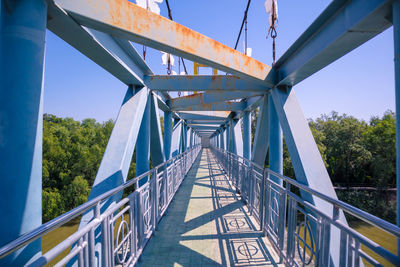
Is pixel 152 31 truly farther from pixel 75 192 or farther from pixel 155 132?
pixel 75 192

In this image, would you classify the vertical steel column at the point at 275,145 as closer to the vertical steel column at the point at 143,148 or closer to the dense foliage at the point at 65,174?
the vertical steel column at the point at 143,148

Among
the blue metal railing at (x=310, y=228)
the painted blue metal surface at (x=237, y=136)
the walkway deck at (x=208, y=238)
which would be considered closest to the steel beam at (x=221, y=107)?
the painted blue metal surface at (x=237, y=136)

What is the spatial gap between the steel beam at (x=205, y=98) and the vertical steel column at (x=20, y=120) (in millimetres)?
4311

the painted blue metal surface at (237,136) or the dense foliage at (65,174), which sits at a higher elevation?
the painted blue metal surface at (237,136)

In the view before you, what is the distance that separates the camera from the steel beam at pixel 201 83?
4309 millimetres

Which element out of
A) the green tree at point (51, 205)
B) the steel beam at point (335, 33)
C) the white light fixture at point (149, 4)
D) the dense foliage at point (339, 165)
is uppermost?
the white light fixture at point (149, 4)

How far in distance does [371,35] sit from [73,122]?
212 feet

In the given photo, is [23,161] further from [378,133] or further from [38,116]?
[378,133]

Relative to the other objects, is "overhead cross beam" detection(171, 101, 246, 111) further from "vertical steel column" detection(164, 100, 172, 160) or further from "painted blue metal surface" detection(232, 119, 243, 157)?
"painted blue metal surface" detection(232, 119, 243, 157)

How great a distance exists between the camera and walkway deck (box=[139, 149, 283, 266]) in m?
2.77

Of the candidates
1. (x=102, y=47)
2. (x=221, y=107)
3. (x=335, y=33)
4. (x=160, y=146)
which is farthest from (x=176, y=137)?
(x=335, y=33)

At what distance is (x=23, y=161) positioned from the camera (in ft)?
4.71

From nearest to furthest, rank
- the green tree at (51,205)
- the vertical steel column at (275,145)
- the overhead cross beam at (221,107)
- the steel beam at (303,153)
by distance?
1. the steel beam at (303,153)
2. the vertical steel column at (275,145)
3. the overhead cross beam at (221,107)
4. the green tree at (51,205)

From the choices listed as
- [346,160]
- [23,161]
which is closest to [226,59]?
[23,161]
